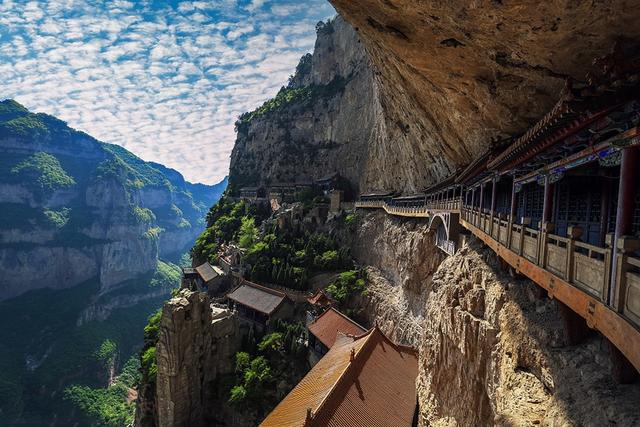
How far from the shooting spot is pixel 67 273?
119188 mm

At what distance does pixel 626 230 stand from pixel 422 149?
27137 mm

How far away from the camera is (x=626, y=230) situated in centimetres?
548

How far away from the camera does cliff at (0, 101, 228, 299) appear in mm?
113375

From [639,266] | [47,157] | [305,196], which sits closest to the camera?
[639,266]

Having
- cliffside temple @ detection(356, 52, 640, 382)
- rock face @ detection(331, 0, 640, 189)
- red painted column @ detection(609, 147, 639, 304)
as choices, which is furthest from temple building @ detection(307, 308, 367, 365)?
red painted column @ detection(609, 147, 639, 304)

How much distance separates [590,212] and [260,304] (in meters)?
29.7

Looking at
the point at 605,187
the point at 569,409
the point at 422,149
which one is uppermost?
the point at 422,149

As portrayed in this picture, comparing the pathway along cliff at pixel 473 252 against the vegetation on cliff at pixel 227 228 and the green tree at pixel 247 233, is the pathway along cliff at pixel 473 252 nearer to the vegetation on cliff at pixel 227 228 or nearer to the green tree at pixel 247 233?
the green tree at pixel 247 233

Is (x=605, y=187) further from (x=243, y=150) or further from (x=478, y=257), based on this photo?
(x=243, y=150)

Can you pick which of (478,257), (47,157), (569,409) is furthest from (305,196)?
(47,157)

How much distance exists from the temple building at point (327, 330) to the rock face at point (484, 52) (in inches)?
595

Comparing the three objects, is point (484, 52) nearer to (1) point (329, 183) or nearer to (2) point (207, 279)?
(2) point (207, 279)

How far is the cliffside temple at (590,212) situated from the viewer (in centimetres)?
505

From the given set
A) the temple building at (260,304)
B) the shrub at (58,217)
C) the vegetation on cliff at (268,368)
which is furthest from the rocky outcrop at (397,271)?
the shrub at (58,217)
